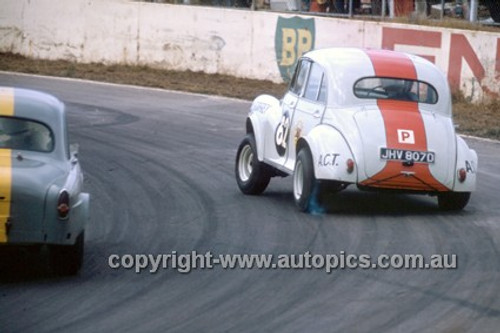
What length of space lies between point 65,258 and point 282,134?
14.9 feet

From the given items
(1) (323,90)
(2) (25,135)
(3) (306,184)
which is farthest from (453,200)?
(2) (25,135)

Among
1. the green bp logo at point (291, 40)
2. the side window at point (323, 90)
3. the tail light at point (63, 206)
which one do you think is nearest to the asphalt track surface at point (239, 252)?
the tail light at point (63, 206)

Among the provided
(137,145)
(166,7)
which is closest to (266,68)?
(166,7)

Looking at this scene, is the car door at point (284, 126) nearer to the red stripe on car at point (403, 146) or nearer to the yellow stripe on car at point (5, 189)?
the red stripe on car at point (403, 146)

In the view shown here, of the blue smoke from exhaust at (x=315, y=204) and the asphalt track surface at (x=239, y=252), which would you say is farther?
the blue smoke from exhaust at (x=315, y=204)

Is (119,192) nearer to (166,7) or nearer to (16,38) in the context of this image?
(166,7)

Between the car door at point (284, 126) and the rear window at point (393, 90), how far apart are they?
864mm

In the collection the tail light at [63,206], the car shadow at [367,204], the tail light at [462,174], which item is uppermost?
the tail light at [63,206]

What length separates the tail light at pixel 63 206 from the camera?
931 centimetres

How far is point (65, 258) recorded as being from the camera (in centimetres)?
965

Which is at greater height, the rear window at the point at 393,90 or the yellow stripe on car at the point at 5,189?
the rear window at the point at 393,90

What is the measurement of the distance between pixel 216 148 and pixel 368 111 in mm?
5374

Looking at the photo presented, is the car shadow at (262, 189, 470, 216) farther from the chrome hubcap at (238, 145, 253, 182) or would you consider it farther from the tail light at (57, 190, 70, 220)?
the tail light at (57, 190, 70, 220)

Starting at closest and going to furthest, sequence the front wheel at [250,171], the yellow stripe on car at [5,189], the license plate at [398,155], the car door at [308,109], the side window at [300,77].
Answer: the yellow stripe on car at [5,189], the license plate at [398,155], the car door at [308,109], the side window at [300,77], the front wheel at [250,171]
